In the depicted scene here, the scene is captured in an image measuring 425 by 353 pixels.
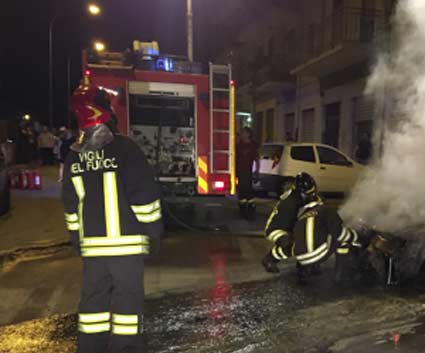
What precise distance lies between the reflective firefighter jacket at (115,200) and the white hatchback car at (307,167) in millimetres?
Result: 8593

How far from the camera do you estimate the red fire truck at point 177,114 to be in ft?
24.5

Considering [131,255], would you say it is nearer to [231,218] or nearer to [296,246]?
[296,246]

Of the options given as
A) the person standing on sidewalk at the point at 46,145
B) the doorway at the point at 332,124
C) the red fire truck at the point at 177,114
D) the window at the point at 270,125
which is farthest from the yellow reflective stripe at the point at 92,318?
the window at the point at 270,125

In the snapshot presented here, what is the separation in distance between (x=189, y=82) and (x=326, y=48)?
887 centimetres

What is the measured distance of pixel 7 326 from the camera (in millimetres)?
3697

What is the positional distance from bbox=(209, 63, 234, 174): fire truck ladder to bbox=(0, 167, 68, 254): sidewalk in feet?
8.86

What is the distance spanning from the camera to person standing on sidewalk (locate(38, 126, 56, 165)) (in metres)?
16.8

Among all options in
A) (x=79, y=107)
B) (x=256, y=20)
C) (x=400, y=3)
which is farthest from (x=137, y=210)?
(x=256, y=20)

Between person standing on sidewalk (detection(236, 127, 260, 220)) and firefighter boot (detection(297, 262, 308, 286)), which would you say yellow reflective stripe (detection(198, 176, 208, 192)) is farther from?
firefighter boot (detection(297, 262, 308, 286))

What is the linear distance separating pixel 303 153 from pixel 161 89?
485cm

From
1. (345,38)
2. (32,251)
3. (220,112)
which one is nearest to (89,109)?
(32,251)

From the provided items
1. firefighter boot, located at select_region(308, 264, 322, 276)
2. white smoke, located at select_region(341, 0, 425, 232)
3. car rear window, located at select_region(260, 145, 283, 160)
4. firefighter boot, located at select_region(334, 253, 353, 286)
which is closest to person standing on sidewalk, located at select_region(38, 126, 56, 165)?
car rear window, located at select_region(260, 145, 283, 160)

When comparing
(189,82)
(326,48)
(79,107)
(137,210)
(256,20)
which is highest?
(256,20)

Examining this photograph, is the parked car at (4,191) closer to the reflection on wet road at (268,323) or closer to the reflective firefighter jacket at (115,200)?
the reflection on wet road at (268,323)
